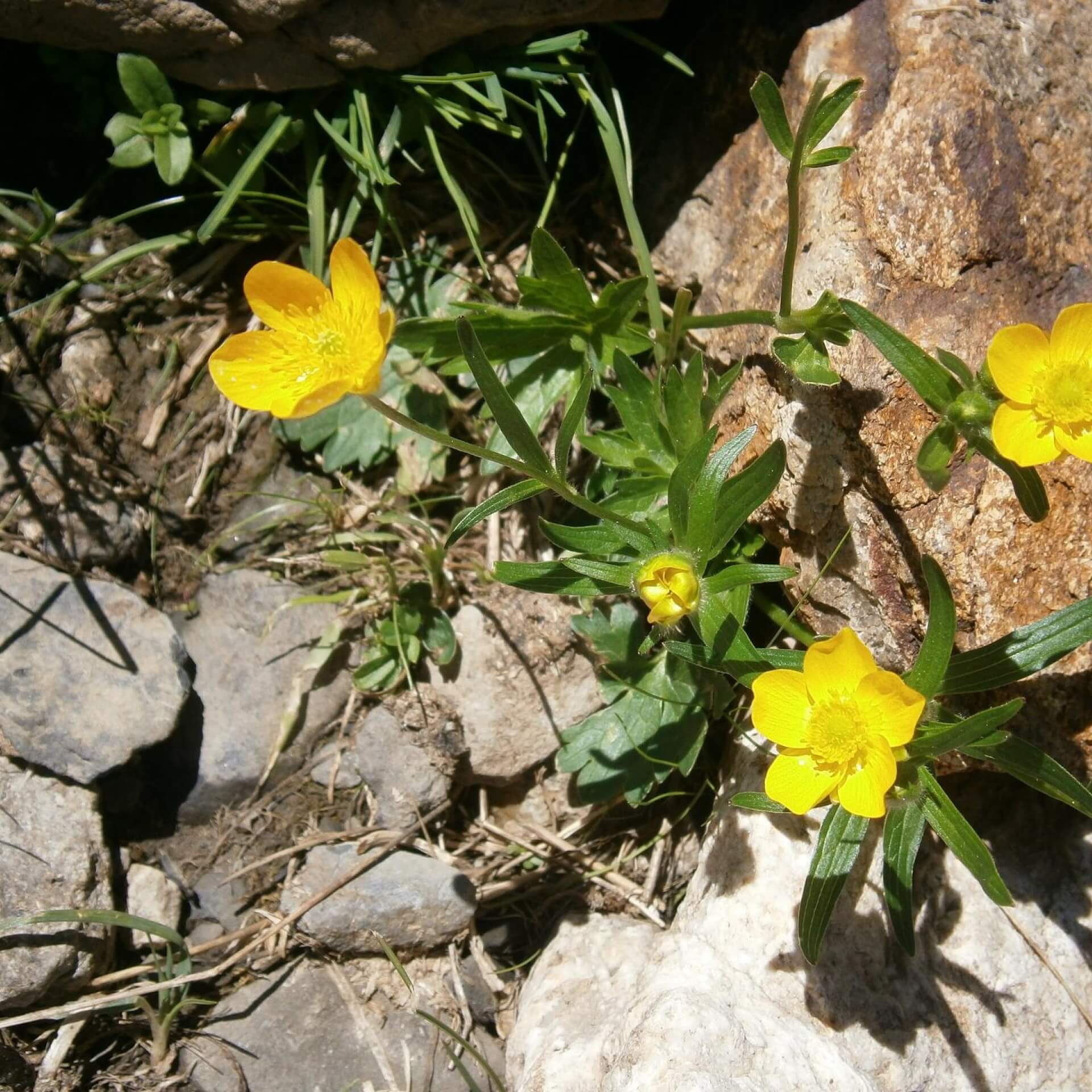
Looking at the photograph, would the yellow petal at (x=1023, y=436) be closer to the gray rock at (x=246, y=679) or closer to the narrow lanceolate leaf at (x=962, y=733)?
the narrow lanceolate leaf at (x=962, y=733)

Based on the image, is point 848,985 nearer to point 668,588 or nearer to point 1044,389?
point 668,588

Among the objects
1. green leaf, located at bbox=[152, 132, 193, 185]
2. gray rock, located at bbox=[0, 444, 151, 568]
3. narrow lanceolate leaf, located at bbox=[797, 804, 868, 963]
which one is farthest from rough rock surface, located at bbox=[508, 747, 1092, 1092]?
green leaf, located at bbox=[152, 132, 193, 185]

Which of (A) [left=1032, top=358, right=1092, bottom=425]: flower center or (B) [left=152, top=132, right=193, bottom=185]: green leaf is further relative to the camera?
(B) [left=152, top=132, right=193, bottom=185]: green leaf

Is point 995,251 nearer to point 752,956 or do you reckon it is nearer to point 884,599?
point 884,599

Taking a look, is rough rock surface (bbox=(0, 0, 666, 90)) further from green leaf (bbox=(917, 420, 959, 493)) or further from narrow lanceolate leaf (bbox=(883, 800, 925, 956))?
narrow lanceolate leaf (bbox=(883, 800, 925, 956))

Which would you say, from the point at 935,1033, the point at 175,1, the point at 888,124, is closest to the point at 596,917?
the point at 935,1033

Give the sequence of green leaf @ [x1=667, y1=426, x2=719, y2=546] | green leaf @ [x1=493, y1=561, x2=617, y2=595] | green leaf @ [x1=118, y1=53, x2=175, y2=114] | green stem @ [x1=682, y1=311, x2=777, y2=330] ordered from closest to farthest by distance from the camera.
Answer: green leaf @ [x1=667, y1=426, x2=719, y2=546] → green leaf @ [x1=493, y1=561, x2=617, y2=595] → green stem @ [x1=682, y1=311, x2=777, y2=330] → green leaf @ [x1=118, y1=53, x2=175, y2=114]
